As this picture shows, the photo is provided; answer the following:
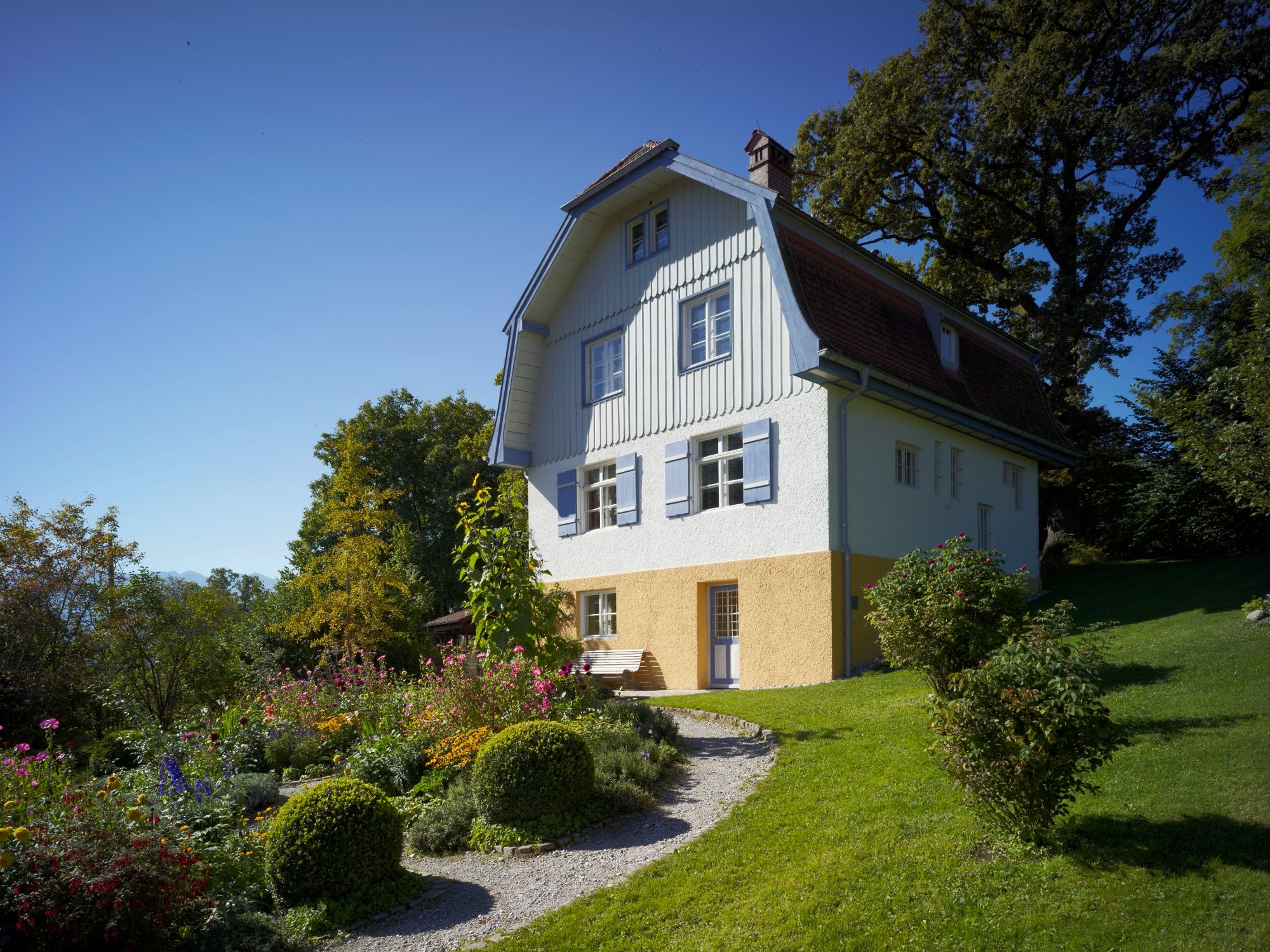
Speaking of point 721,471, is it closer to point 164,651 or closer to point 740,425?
point 740,425

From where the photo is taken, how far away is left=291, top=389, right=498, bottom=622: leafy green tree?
3092 centimetres

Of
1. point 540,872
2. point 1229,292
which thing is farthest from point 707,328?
point 1229,292

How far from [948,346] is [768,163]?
540cm

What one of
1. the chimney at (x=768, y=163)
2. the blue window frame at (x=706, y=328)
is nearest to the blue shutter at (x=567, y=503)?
the blue window frame at (x=706, y=328)

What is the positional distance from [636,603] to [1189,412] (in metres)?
9.86

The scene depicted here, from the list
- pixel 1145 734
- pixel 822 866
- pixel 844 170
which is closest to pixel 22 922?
pixel 822 866

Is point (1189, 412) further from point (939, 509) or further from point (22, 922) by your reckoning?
point (22, 922)

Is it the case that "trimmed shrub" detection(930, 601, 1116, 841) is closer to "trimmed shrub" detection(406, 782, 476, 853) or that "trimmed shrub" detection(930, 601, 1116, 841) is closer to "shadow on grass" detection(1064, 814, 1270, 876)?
"shadow on grass" detection(1064, 814, 1270, 876)

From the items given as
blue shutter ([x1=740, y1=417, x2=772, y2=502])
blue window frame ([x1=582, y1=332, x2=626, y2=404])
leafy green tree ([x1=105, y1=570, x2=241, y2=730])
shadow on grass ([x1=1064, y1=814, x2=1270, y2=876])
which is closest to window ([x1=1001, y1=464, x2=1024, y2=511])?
blue shutter ([x1=740, y1=417, x2=772, y2=502])

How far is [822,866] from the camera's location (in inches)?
215

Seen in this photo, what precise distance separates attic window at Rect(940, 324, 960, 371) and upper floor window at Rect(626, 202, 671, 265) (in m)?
6.10

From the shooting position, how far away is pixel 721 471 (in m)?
15.4

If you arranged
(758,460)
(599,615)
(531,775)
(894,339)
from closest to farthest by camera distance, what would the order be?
(531,775)
(758,460)
(894,339)
(599,615)

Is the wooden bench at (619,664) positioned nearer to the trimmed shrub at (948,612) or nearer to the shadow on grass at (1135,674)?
the trimmed shrub at (948,612)
